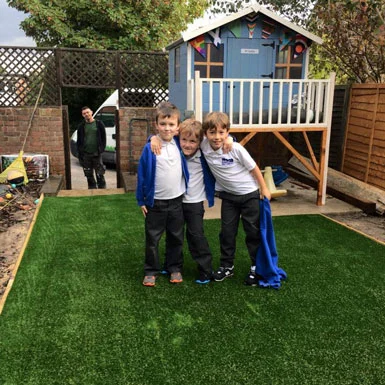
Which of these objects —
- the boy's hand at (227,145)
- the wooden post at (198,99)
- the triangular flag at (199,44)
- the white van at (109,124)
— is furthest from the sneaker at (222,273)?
the white van at (109,124)

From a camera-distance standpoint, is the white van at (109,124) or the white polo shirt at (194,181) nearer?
the white polo shirt at (194,181)

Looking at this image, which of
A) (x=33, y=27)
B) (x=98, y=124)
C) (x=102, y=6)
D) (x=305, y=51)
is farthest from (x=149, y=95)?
(x=33, y=27)

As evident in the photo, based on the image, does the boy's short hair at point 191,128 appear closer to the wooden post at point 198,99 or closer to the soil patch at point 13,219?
the soil patch at point 13,219

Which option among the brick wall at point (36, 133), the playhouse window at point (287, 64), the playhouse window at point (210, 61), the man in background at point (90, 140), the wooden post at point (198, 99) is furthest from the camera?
the brick wall at point (36, 133)

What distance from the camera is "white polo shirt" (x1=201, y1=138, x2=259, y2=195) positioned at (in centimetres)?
326

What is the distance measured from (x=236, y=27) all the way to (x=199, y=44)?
635 mm

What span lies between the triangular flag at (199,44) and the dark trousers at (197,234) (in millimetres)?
3753

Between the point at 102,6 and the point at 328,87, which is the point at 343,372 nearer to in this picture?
the point at 328,87

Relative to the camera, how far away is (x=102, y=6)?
40.7ft

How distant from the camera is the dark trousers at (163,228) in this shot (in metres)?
3.35

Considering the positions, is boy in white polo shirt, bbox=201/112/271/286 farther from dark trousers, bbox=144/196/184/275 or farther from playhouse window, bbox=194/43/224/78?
playhouse window, bbox=194/43/224/78

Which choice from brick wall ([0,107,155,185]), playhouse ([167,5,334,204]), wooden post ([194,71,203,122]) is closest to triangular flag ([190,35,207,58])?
playhouse ([167,5,334,204])

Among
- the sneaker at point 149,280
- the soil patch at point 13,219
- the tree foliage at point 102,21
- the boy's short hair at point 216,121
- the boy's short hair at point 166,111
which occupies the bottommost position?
the soil patch at point 13,219

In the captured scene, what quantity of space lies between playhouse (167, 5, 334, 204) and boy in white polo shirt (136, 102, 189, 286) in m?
2.78
